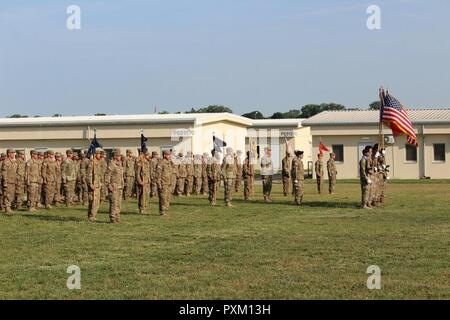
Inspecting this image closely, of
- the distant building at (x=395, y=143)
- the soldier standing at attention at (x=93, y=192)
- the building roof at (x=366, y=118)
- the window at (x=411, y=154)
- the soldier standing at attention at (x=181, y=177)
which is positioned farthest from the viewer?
the building roof at (x=366, y=118)

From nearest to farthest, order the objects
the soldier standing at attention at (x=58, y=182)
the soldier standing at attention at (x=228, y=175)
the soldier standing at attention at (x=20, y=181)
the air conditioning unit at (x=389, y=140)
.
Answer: the soldier standing at attention at (x=20, y=181)
the soldier standing at attention at (x=228, y=175)
the soldier standing at attention at (x=58, y=182)
the air conditioning unit at (x=389, y=140)

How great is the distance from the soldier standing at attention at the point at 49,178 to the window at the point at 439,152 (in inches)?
1149

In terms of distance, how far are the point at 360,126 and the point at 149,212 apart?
2898cm

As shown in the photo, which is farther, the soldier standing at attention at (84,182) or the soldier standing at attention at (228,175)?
the soldier standing at attention at (84,182)

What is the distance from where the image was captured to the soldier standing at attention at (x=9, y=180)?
24047 millimetres

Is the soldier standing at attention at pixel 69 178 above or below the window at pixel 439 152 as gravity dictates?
below

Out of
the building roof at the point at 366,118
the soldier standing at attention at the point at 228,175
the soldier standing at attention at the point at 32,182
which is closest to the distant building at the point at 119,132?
the building roof at the point at 366,118

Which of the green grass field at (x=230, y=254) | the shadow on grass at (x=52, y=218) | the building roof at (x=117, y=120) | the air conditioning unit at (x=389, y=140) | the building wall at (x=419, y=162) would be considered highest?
the building roof at (x=117, y=120)

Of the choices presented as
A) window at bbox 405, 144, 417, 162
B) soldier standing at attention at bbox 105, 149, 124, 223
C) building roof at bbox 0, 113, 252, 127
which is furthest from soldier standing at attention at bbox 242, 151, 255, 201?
window at bbox 405, 144, 417, 162

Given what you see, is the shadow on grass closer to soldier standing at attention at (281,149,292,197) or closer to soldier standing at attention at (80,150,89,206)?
soldier standing at attention at (80,150,89,206)

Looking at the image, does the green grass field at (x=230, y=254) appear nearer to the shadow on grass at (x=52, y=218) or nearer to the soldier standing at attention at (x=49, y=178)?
the shadow on grass at (x=52, y=218)

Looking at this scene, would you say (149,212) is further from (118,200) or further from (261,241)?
(261,241)

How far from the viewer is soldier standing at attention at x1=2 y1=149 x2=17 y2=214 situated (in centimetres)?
2405
